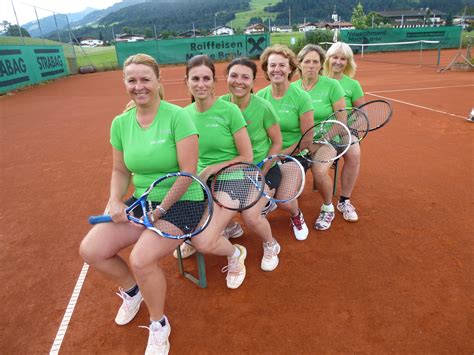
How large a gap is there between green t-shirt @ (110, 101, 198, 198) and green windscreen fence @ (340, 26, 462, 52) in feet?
93.2

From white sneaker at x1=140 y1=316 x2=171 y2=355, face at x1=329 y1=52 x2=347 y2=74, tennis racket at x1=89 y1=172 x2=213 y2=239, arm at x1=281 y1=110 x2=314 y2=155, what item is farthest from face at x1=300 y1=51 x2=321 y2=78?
white sneaker at x1=140 y1=316 x2=171 y2=355

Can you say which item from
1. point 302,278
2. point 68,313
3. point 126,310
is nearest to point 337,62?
point 302,278

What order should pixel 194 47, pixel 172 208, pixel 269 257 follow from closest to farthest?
pixel 172 208 → pixel 269 257 → pixel 194 47

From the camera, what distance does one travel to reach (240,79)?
2.92 m

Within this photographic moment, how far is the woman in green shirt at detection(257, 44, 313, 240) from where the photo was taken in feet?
10.8

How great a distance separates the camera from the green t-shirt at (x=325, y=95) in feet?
12.1

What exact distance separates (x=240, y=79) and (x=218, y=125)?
0.46 m

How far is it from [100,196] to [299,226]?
2853 mm

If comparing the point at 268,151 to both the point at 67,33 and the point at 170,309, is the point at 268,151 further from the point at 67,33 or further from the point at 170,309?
the point at 67,33

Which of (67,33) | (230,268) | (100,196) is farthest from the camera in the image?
(67,33)

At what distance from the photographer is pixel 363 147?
642 cm

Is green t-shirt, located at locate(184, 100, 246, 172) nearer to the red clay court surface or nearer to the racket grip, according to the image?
the racket grip

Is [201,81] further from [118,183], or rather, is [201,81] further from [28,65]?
[28,65]

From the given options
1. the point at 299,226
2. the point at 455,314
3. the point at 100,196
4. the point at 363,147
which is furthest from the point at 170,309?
the point at 363,147
